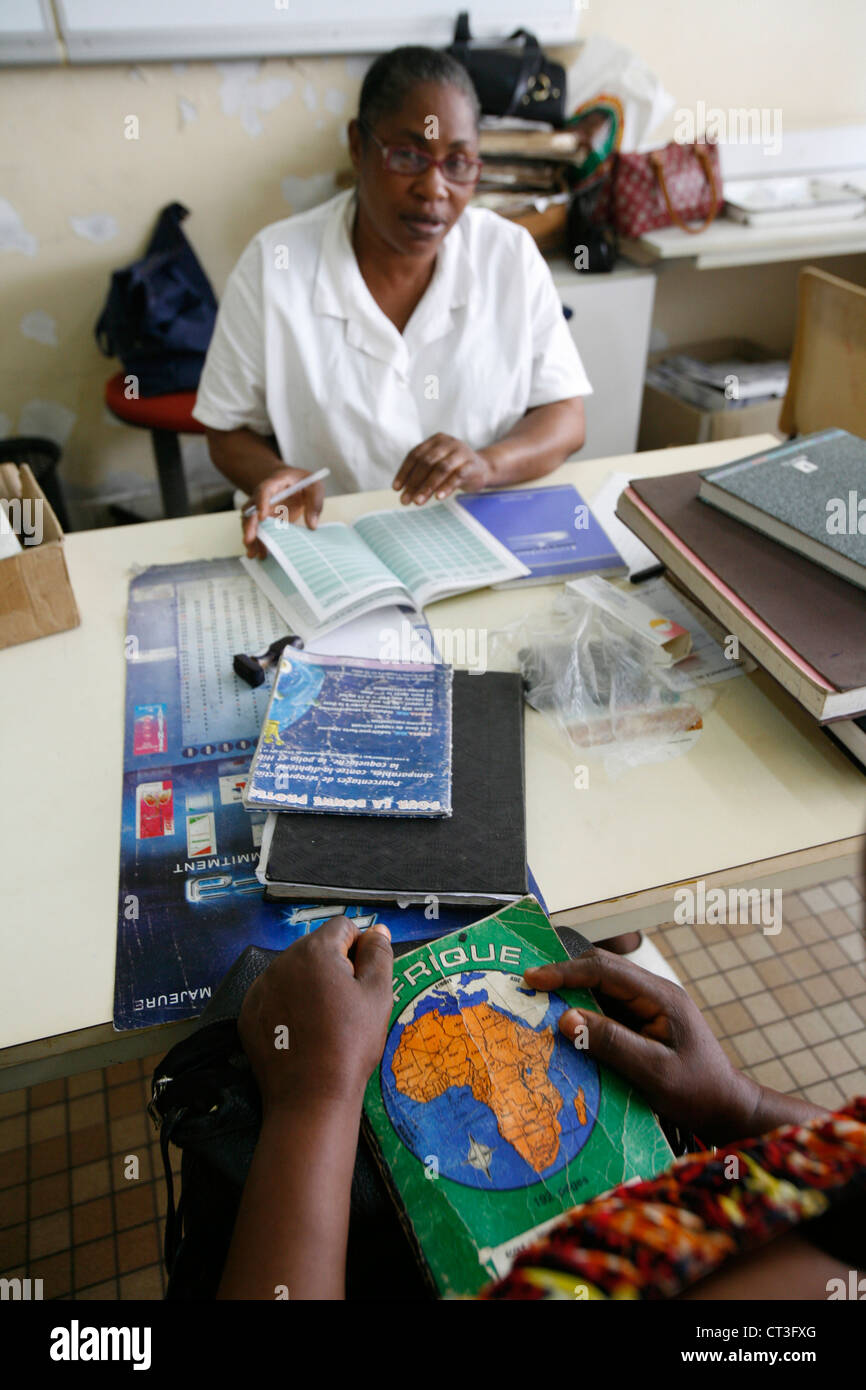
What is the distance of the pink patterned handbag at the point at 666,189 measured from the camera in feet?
7.94

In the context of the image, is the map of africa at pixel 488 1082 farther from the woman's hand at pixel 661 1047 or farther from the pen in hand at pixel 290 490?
the pen in hand at pixel 290 490

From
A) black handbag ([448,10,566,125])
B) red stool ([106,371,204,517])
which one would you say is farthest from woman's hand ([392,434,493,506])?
black handbag ([448,10,566,125])

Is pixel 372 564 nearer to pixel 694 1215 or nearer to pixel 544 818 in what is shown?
pixel 544 818

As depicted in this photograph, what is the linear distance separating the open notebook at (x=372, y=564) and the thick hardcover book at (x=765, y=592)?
0.64 feet

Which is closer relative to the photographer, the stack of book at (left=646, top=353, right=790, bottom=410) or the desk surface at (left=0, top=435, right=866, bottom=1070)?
the desk surface at (left=0, top=435, right=866, bottom=1070)

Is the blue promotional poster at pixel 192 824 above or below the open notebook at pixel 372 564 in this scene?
below

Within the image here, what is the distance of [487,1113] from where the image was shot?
64cm

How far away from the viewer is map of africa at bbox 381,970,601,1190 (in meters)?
0.62

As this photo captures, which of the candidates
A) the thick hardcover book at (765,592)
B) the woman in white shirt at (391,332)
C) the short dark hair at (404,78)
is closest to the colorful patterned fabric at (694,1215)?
the thick hardcover book at (765,592)

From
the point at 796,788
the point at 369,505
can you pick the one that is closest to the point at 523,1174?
the point at 796,788

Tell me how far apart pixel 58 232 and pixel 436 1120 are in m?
2.47

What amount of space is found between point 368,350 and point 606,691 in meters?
0.87

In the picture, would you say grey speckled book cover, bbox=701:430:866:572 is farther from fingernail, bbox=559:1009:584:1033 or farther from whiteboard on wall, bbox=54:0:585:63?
whiteboard on wall, bbox=54:0:585:63

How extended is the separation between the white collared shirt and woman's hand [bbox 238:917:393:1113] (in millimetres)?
1125
